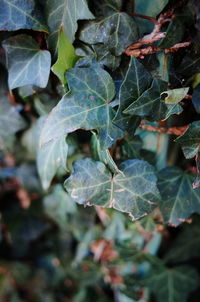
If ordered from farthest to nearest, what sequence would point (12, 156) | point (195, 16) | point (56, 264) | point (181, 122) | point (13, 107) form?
point (56, 264), point (12, 156), point (13, 107), point (181, 122), point (195, 16)

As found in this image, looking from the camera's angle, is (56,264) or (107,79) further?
(56,264)

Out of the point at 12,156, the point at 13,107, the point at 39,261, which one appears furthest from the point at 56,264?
the point at 13,107

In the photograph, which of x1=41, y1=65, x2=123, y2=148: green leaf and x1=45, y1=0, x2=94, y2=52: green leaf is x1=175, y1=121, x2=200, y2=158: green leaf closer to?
x1=41, y1=65, x2=123, y2=148: green leaf

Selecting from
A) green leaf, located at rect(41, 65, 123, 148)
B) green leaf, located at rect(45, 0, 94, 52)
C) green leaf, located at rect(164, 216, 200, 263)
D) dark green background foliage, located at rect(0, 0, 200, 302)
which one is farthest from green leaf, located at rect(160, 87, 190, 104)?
green leaf, located at rect(164, 216, 200, 263)

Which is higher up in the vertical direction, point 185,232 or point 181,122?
point 181,122

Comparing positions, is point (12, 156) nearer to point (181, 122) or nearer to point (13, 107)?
point (13, 107)

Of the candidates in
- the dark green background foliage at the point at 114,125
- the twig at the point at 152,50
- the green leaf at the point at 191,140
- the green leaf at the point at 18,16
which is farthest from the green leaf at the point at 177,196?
the green leaf at the point at 18,16
